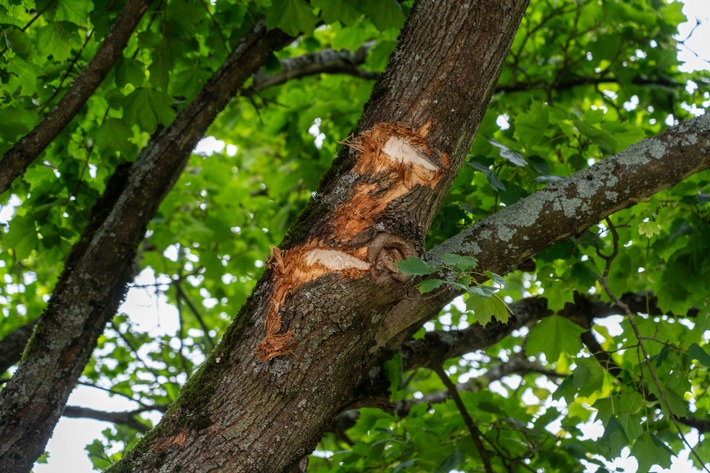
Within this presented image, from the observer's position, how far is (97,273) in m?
2.89

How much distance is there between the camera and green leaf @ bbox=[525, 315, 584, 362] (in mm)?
3314

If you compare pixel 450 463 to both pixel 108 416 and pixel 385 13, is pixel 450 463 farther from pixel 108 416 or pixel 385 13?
pixel 108 416

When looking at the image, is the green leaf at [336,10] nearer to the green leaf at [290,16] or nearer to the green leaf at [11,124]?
the green leaf at [290,16]

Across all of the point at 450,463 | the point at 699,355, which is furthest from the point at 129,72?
the point at 699,355

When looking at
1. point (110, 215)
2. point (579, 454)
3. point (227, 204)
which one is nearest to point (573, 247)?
point (579, 454)

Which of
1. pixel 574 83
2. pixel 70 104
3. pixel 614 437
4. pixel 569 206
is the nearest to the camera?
pixel 569 206

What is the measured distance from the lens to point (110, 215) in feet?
9.87

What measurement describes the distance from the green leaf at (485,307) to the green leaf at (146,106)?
1.72 m

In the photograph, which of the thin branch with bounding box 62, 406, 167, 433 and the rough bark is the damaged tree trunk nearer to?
the rough bark

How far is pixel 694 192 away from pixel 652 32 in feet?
6.75

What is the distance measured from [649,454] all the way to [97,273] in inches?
84.4

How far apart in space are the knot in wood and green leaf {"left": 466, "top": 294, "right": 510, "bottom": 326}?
0.57 feet

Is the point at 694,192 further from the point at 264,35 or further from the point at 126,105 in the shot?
the point at 126,105

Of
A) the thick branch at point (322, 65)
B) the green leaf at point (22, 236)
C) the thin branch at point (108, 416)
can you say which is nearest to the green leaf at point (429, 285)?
the green leaf at point (22, 236)
